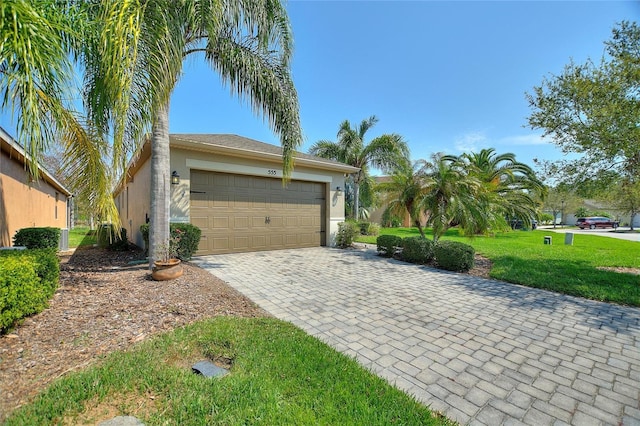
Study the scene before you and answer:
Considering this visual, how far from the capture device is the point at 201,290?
15.3ft

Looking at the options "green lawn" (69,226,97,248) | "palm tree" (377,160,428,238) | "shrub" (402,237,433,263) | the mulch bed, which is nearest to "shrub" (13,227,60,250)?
the mulch bed

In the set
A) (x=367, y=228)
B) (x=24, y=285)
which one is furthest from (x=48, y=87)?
(x=367, y=228)

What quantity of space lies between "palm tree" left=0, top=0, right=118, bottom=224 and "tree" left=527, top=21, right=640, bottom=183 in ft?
32.6

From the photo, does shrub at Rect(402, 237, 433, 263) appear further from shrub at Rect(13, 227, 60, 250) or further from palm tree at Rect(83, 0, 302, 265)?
shrub at Rect(13, 227, 60, 250)

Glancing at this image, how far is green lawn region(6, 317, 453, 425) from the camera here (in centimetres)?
183

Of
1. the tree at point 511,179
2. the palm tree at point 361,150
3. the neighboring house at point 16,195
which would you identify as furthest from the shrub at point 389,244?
the tree at point 511,179

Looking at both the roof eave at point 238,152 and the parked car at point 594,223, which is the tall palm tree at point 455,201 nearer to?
the roof eave at point 238,152

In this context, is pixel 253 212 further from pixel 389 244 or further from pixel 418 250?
pixel 418 250

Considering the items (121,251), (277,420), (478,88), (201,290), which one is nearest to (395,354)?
(277,420)

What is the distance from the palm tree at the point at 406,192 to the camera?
25.5ft

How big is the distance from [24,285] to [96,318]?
825mm

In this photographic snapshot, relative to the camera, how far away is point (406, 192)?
26.1ft

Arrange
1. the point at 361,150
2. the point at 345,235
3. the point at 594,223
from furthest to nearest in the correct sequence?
the point at 594,223 → the point at 361,150 → the point at 345,235

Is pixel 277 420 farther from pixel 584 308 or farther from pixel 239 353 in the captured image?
pixel 584 308
